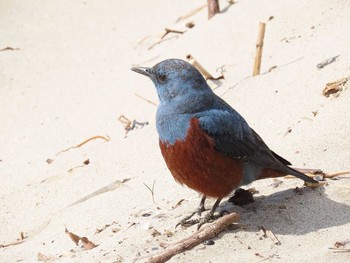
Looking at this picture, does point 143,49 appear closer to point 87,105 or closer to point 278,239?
point 87,105

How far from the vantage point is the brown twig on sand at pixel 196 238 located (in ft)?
15.2

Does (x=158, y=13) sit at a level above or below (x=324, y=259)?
above

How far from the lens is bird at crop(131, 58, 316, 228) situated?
5.00 m

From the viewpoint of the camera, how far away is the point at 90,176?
6.61 m

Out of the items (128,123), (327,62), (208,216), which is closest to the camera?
(208,216)

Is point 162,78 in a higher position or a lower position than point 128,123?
higher

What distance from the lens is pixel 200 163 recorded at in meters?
4.98

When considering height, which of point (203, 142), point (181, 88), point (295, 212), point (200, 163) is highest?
point (181, 88)

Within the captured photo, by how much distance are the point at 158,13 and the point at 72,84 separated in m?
1.79

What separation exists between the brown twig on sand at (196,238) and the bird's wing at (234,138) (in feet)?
1.42

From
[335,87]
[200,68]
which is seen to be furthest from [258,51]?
[335,87]

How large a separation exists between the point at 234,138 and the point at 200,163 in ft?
1.05

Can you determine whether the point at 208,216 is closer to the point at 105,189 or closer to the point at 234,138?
the point at 234,138

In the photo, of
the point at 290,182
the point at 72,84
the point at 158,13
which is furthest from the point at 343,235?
the point at 158,13
